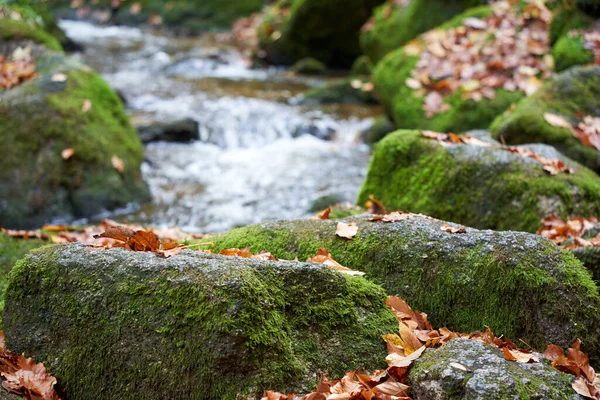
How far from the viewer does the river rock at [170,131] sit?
9586 millimetres

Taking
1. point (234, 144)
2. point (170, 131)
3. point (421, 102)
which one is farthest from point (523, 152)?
point (170, 131)

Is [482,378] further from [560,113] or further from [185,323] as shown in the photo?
[560,113]

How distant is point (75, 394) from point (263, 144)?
739 centimetres

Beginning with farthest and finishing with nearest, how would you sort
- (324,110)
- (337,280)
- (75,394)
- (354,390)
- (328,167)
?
(324,110), (328,167), (337,280), (75,394), (354,390)

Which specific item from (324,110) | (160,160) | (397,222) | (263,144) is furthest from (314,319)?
(324,110)

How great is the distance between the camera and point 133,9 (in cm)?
2239

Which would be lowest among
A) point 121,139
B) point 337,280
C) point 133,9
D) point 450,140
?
point 133,9

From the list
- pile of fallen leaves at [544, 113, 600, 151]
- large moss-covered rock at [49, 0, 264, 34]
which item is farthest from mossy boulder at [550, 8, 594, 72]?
large moss-covered rock at [49, 0, 264, 34]

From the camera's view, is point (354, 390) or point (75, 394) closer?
point (354, 390)

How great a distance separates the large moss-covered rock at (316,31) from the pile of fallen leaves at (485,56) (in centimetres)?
524

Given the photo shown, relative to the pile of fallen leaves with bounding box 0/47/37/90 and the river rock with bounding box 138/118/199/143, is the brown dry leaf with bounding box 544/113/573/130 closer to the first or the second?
the river rock with bounding box 138/118/199/143

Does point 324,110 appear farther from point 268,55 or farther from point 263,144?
point 268,55

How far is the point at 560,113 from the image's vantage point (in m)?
5.96

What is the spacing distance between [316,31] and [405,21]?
4.40m
